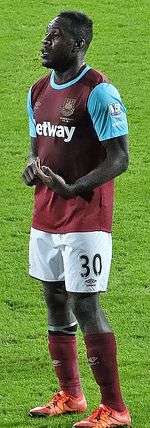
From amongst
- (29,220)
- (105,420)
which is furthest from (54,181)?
(29,220)

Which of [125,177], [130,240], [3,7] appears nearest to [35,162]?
[130,240]

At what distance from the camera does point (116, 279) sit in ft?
37.2

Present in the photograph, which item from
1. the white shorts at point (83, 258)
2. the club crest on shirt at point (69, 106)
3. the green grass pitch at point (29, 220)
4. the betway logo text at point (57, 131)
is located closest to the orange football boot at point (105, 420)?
the green grass pitch at point (29, 220)

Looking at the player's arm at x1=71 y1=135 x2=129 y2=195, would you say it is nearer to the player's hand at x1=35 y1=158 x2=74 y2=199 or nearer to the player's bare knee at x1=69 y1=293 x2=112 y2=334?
the player's hand at x1=35 y1=158 x2=74 y2=199

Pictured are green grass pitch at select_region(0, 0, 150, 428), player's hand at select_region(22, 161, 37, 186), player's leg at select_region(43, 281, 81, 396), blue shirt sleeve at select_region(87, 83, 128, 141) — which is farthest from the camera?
green grass pitch at select_region(0, 0, 150, 428)

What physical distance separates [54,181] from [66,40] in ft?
2.38

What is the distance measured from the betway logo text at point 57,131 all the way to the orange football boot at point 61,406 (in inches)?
56.1

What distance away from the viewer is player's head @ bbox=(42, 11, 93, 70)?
27.5 ft

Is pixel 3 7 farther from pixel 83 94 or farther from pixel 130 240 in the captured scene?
pixel 83 94

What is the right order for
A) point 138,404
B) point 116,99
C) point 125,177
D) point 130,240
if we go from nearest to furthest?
point 116,99 → point 138,404 → point 130,240 → point 125,177

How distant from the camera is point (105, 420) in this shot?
851cm

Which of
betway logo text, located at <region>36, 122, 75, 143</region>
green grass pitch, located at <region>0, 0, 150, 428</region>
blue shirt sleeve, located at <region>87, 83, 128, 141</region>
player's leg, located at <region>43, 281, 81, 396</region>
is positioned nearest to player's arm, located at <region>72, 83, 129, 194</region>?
blue shirt sleeve, located at <region>87, 83, 128, 141</region>

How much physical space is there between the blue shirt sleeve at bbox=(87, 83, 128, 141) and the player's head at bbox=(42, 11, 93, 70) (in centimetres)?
25

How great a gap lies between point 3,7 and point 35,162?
988cm
